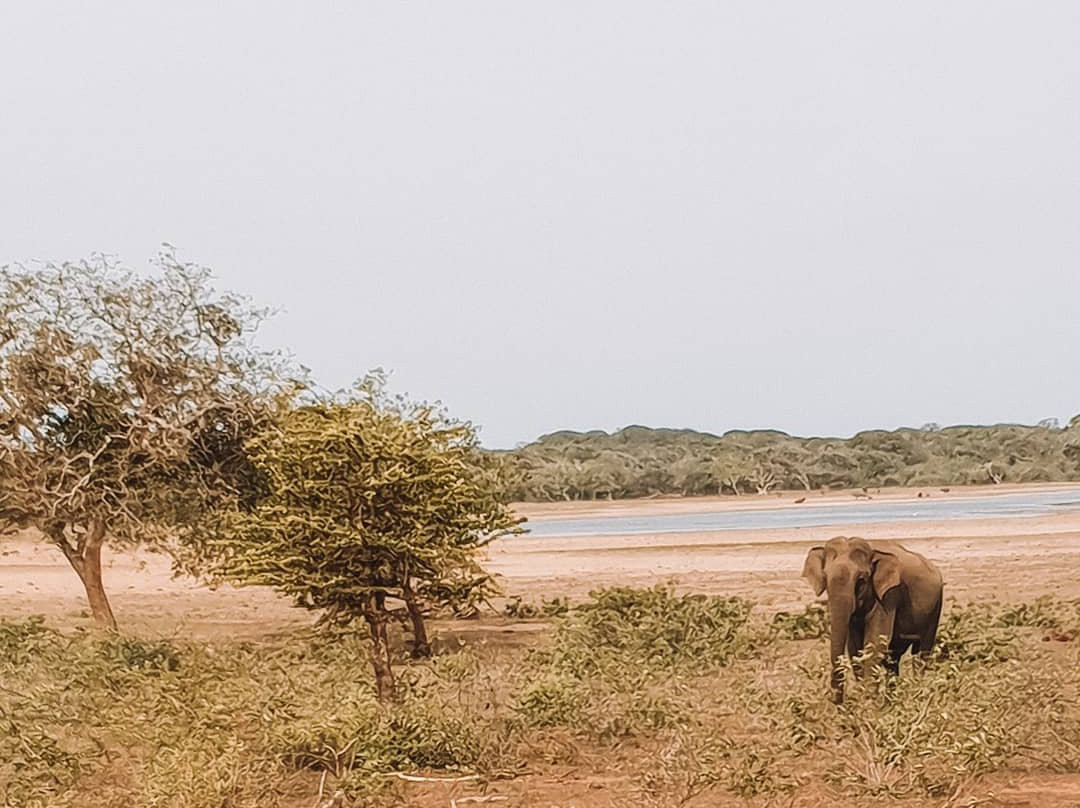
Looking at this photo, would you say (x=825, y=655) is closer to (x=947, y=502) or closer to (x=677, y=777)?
(x=677, y=777)

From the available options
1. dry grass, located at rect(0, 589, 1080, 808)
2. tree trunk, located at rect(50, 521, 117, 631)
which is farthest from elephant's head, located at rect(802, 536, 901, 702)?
tree trunk, located at rect(50, 521, 117, 631)

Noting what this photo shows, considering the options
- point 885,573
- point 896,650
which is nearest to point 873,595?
point 885,573

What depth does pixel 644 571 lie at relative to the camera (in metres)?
31.3

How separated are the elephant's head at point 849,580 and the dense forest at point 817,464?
53.7 meters

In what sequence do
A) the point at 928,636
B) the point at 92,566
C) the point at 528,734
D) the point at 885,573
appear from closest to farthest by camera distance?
the point at 528,734, the point at 885,573, the point at 928,636, the point at 92,566

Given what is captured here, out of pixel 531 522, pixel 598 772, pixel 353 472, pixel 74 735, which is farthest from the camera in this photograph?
pixel 531 522

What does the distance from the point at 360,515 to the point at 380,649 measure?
1.44 metres

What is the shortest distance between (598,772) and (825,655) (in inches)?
226

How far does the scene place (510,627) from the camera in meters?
21.1

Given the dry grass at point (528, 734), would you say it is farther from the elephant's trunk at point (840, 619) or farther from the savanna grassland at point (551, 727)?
the elephant's trunk at point (840, 619)

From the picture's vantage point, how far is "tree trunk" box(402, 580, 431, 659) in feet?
48.5

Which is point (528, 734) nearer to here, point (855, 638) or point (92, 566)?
point (855, 638)

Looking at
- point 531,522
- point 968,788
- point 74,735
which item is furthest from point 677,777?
point 531,522

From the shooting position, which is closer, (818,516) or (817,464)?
(818,516)
